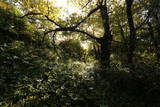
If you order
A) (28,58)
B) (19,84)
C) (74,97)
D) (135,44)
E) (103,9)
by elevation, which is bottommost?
(74,97)

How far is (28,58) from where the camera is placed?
6.41 meters

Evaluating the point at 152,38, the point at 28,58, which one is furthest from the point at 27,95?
the point at 152,38

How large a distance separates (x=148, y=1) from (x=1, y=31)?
8.25 metres

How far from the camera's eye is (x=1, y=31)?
24.4 feet

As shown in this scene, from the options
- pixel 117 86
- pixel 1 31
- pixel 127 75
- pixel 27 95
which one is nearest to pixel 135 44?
pixel 127 75

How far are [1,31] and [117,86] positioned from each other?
7.05m

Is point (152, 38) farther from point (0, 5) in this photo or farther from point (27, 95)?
point (0, 5)

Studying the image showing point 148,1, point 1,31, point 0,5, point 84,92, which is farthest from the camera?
point 0,5

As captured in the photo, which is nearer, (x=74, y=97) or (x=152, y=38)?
(x=74, y=97)

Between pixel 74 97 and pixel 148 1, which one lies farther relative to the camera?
pixel 148 1

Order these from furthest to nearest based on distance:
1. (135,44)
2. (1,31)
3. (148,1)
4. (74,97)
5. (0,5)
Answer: (0,5) → (1,31) → (148,1) → (135,44) → (74,97)

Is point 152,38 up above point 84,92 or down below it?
above

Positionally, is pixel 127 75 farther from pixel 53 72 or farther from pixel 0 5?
pixel 0 5

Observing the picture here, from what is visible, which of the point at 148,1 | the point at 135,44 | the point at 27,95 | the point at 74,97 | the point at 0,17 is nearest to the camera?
the point at 27,95
